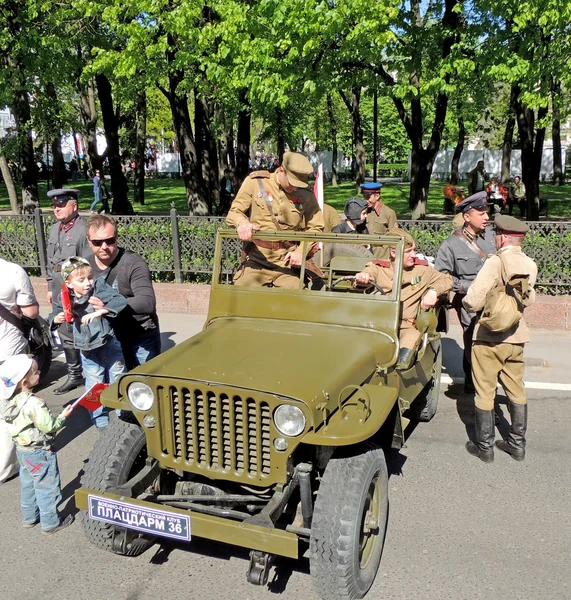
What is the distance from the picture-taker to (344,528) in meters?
3.38

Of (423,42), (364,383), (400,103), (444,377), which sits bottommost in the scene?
(444,377)

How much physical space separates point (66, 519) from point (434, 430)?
3212 mm

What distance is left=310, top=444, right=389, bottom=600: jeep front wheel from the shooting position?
3.38 m

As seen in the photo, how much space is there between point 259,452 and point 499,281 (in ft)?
7.87

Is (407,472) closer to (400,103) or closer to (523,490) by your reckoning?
(523,490)

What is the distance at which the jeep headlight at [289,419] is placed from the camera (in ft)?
11.3

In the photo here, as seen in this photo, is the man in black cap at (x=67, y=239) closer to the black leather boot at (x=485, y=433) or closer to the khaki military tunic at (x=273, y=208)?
the khaki military tunic at (x=273, y=208)

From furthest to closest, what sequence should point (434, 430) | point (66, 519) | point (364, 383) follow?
point (434, 430)
point (66, 519)
point (364, 383)

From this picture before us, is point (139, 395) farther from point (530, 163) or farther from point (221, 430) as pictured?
point (530, 163)

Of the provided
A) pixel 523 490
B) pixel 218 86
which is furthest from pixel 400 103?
pixel 523 490

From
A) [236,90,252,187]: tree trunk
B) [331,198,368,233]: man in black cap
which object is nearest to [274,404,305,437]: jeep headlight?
[331,198,368,233]: man in black cap

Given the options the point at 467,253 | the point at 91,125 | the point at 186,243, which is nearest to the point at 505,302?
the point at 467,253

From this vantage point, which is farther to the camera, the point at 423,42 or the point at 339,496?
the point at 423,42

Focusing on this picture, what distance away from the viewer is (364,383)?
4.08 meters
